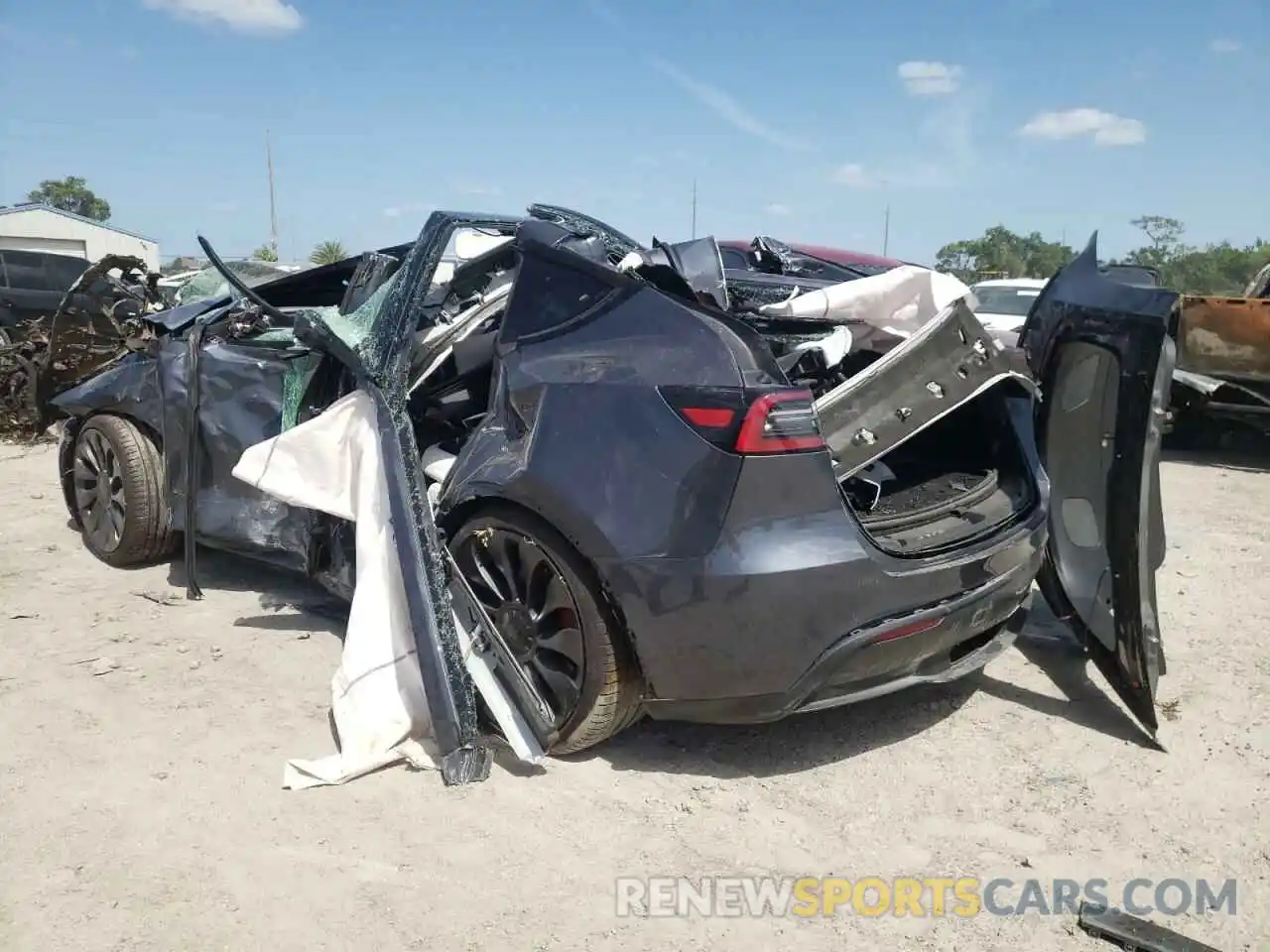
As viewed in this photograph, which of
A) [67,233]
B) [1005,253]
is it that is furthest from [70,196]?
[1005,253]

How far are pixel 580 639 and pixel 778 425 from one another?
0.87 metres

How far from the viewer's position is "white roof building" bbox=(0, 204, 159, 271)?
3638 centimetres

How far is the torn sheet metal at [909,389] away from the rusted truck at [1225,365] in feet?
19.2

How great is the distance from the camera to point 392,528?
326cm

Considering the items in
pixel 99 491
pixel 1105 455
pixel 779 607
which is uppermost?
pixel 1105 455

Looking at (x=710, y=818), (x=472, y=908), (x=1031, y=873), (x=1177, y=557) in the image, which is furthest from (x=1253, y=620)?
(x=472, y=908)

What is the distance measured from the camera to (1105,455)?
11.5ft

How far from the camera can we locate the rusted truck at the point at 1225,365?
816 centimetres

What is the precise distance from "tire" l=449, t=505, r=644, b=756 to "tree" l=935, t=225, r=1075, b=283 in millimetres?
35467

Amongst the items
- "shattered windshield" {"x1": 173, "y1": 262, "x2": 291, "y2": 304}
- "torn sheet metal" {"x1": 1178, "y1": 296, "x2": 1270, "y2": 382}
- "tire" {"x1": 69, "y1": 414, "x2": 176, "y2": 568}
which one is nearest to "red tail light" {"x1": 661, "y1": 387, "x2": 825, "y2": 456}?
"tire" {"x1": 69, "y1": 414, "x2": 176, "y2": 568}

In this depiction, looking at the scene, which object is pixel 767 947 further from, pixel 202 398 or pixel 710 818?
pixel 202 398

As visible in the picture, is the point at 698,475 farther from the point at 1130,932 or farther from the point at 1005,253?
the point at 1005,253

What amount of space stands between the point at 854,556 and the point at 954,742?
1.04 meters

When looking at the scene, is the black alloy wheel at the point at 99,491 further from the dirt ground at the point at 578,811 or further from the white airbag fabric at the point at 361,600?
the white airbag fabric at the point at 361,600
